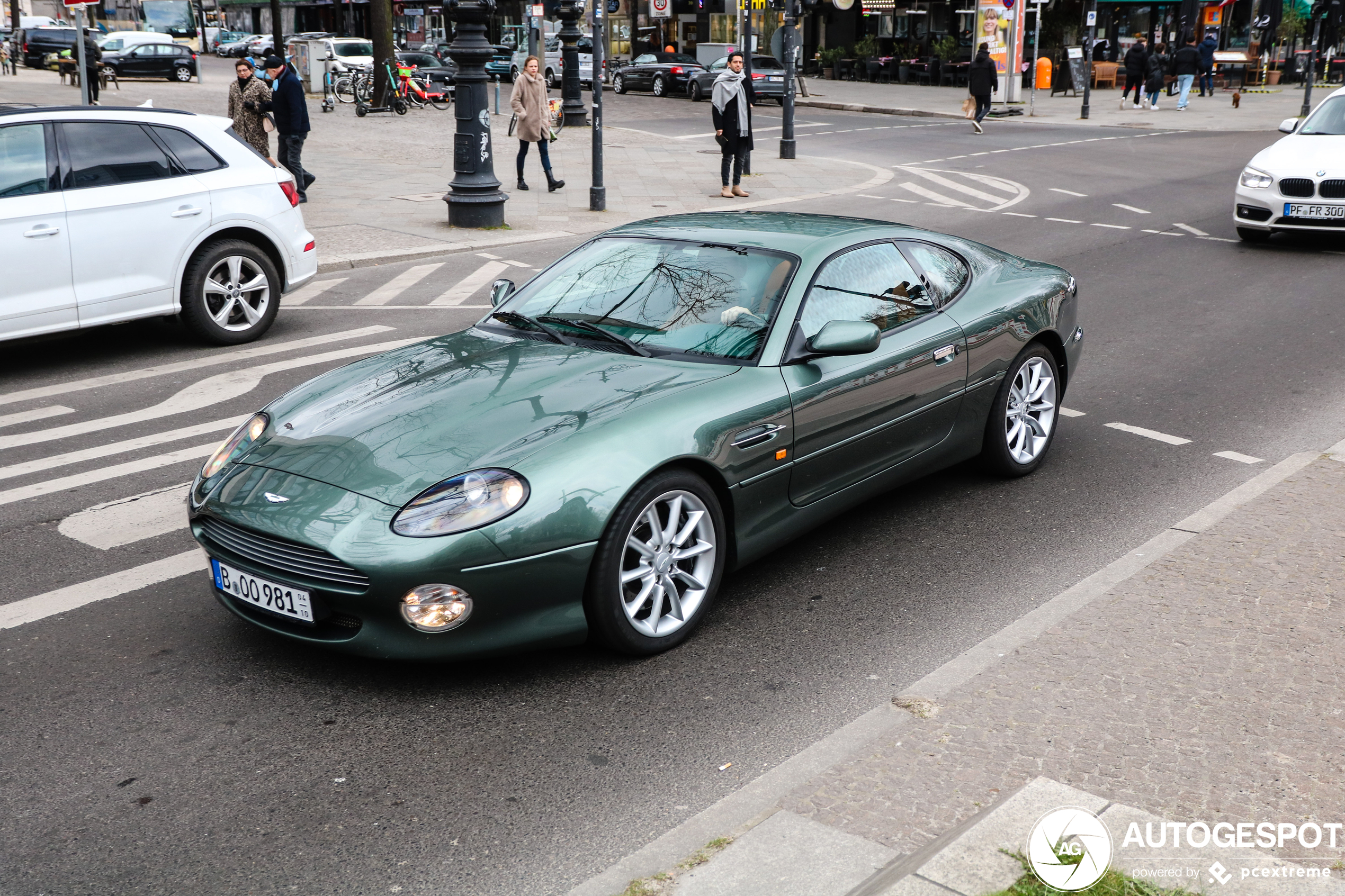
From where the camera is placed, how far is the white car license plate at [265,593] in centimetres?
393

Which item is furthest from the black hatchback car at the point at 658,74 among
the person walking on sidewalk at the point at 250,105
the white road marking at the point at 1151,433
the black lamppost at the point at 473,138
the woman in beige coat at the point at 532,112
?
the white road marking at the point at 1151,433

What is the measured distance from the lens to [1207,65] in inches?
1540

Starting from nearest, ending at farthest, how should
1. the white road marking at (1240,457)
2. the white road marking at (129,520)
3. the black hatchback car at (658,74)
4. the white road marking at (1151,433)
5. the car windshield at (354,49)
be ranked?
the white road marking at (129,520) → the white road marking at (1240,457) → the white road marking at (1151,433) → the black hatchback car at (658,74) → the car windshield at (354,49)

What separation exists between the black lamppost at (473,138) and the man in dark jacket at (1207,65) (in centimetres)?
2953

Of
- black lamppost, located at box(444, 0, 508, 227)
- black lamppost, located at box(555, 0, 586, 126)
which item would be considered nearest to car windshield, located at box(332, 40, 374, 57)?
black lamppost, located at box(555, 0, 586, 126)

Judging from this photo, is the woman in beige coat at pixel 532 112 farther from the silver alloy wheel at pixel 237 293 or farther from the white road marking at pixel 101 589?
the white road marking at pixel 101 589

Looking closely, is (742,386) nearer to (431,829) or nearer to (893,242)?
(893,242)

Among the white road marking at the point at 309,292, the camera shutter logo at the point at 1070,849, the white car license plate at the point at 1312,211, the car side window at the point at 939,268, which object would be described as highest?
the car side window at the point at 939,268

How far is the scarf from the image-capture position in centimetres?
1708

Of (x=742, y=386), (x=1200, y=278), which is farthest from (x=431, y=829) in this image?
(x=1200, y=278)

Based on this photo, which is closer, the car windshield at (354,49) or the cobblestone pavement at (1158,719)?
the cobblestone pavement at (1158,719)

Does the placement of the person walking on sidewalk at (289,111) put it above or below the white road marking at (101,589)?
above

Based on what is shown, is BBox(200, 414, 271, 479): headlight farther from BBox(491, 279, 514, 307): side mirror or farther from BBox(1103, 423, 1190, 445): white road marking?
BBox(1103, 423, 1190, 445): white road marking

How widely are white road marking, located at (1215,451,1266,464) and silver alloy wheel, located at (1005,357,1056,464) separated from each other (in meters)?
0.98
